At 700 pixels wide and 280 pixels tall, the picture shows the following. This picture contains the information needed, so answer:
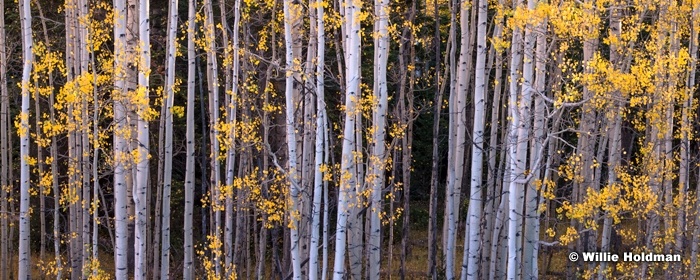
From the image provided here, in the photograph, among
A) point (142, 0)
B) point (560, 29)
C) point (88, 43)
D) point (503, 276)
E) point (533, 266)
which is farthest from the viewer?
point (503, 276)

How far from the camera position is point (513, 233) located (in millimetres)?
7941

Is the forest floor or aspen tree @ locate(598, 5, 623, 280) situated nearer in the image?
aspen tree @ locate(598, 5, 623, 280)

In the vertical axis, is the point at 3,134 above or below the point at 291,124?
below

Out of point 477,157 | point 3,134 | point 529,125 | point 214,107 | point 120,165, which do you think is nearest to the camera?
point 120,165

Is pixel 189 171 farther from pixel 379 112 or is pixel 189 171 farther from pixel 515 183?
pixel 515 183

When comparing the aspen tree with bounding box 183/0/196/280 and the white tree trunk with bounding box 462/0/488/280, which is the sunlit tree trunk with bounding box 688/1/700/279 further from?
the aspen tree with bounding box 183/0/196/280

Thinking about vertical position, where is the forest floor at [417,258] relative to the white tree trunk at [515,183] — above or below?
below

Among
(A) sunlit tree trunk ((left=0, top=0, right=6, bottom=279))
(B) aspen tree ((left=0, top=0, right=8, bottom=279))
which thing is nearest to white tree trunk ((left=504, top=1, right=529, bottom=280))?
(A) sunlit tree trunk ((left=0, top=0, right=6, bottom=279))

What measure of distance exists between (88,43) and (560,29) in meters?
6.61

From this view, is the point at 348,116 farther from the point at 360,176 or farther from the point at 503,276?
the point at 503,276

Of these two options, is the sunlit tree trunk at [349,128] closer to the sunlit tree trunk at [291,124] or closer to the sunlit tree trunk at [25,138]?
the sunlit tree trunk at [291,124]

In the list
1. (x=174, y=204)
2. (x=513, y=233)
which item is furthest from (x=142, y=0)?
(x=174, y=204)

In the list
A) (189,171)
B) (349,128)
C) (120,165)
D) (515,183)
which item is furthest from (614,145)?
(120,165)

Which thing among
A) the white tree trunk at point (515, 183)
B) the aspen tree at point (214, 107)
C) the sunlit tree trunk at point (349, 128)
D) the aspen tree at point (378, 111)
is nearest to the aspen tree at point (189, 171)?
the aspen tree at point (214, 107)
